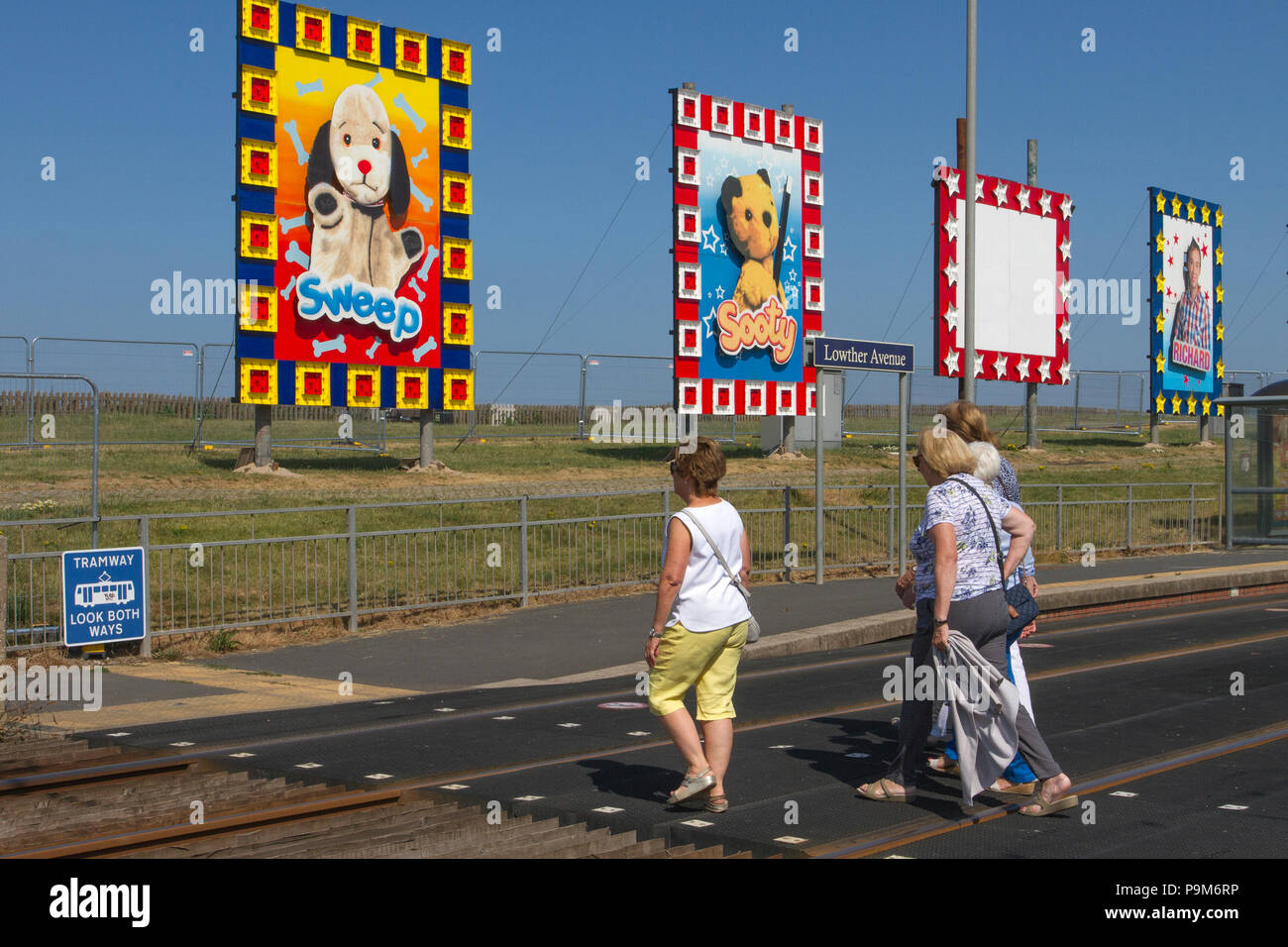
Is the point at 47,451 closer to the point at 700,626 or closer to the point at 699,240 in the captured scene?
the point at 699,240

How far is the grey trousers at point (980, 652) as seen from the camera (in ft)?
20.7

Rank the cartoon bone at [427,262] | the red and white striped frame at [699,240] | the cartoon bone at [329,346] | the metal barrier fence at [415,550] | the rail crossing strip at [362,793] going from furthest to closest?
the red and white striped frame at [699,240] → the cartoon bone at [427,262] → the cartoon bone at [329,346] → the metal barrier fence at [415,550] → the rail crossing strip at [362,793]

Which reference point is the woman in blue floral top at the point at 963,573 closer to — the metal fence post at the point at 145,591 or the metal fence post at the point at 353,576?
the metal fence post at the point at 145,591

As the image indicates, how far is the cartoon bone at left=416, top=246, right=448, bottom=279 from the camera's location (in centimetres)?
2308

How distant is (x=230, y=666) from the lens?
40.1 ft

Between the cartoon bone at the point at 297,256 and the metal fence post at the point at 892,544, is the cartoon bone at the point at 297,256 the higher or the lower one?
the higher one

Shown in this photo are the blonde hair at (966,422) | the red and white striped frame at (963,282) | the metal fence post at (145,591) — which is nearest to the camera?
the blonde hair at (966,422)

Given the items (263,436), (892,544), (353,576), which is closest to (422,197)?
(263,436)

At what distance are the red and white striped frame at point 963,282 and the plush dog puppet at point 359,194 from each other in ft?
38.5

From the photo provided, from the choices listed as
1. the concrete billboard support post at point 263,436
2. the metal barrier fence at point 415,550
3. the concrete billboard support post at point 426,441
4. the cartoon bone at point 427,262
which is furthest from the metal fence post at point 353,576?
the concrete billboard support post at point 426,441

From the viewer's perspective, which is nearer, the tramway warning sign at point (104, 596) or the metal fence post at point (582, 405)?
the tramway warning sign at point (104, 596)

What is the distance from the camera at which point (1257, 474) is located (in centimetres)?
2056
